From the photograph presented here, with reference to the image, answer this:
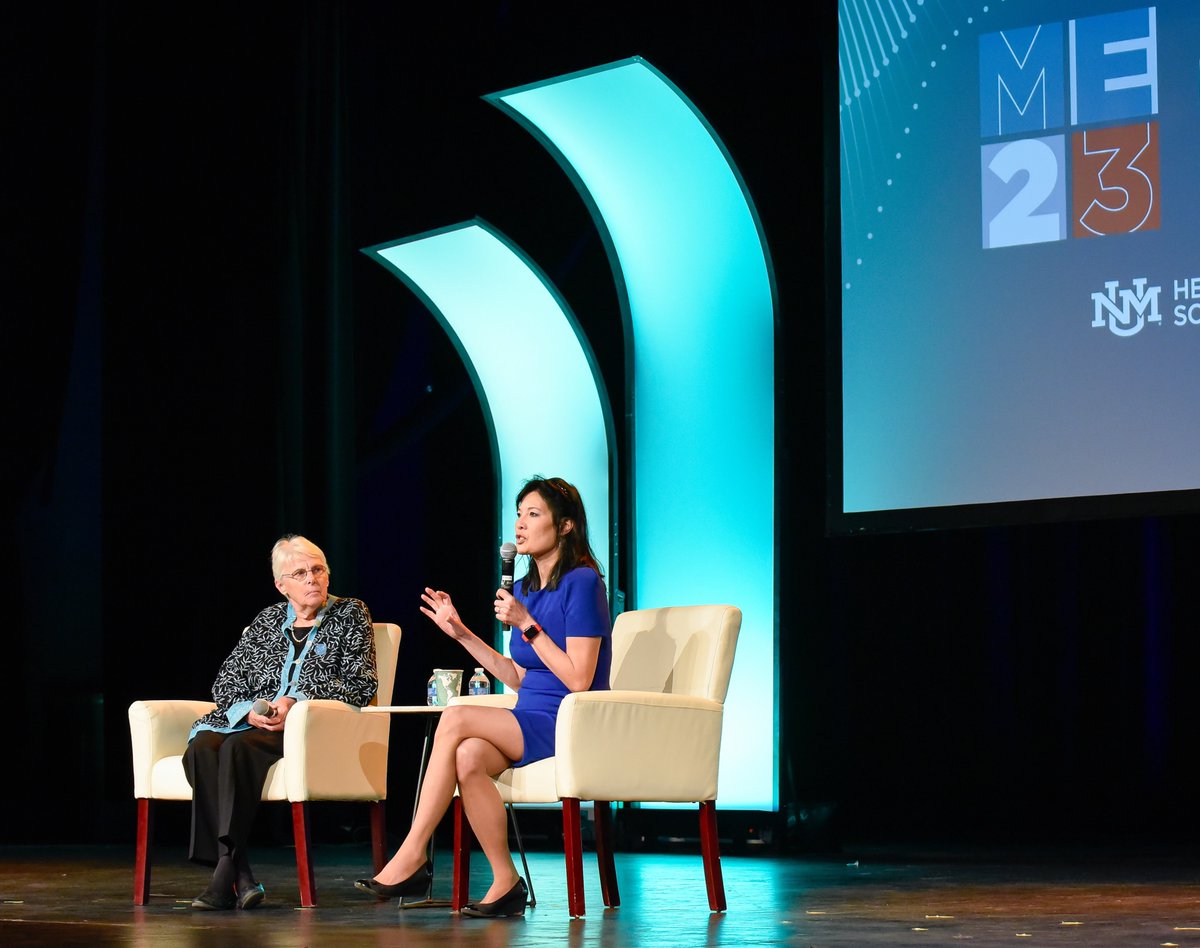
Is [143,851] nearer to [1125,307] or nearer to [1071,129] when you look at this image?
[1125,307]

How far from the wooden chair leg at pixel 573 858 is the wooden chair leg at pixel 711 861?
325mm

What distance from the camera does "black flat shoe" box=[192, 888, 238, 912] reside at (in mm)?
3951

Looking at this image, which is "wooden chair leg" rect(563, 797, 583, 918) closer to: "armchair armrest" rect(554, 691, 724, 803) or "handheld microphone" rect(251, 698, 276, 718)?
"armchair armrest" rect(554, 691, 724, 803)

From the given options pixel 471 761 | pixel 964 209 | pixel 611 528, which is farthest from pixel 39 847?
pixel 964 209

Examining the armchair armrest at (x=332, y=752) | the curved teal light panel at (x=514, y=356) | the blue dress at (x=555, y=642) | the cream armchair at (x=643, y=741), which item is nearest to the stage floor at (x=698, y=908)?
the cream armchair at (x=643, y=741)

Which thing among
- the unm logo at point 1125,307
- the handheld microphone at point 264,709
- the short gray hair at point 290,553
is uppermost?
the unm logo at point 1125,307

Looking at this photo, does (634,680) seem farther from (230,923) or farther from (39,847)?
(39,847)

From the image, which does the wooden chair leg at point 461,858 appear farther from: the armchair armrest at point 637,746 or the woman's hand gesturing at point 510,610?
the woman's hand gesturing at point 510,610

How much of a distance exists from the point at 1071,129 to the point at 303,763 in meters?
3.04

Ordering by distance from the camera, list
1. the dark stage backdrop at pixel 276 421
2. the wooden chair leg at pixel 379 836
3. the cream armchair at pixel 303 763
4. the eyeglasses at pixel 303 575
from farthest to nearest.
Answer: the dark stage backdrop at pixel 276 421 < the eyeglasses at pixel 303 575 < the wooden chair leg at pixel 379 836 < the cream armchair at pixel 303 763

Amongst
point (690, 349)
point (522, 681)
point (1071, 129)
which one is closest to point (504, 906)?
point (522, 681)

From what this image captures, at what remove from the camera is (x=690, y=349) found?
6.38 metres

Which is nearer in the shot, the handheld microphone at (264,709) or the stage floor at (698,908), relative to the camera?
the stage floor at (698,908)

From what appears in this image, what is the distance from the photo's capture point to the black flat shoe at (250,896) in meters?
3.97
